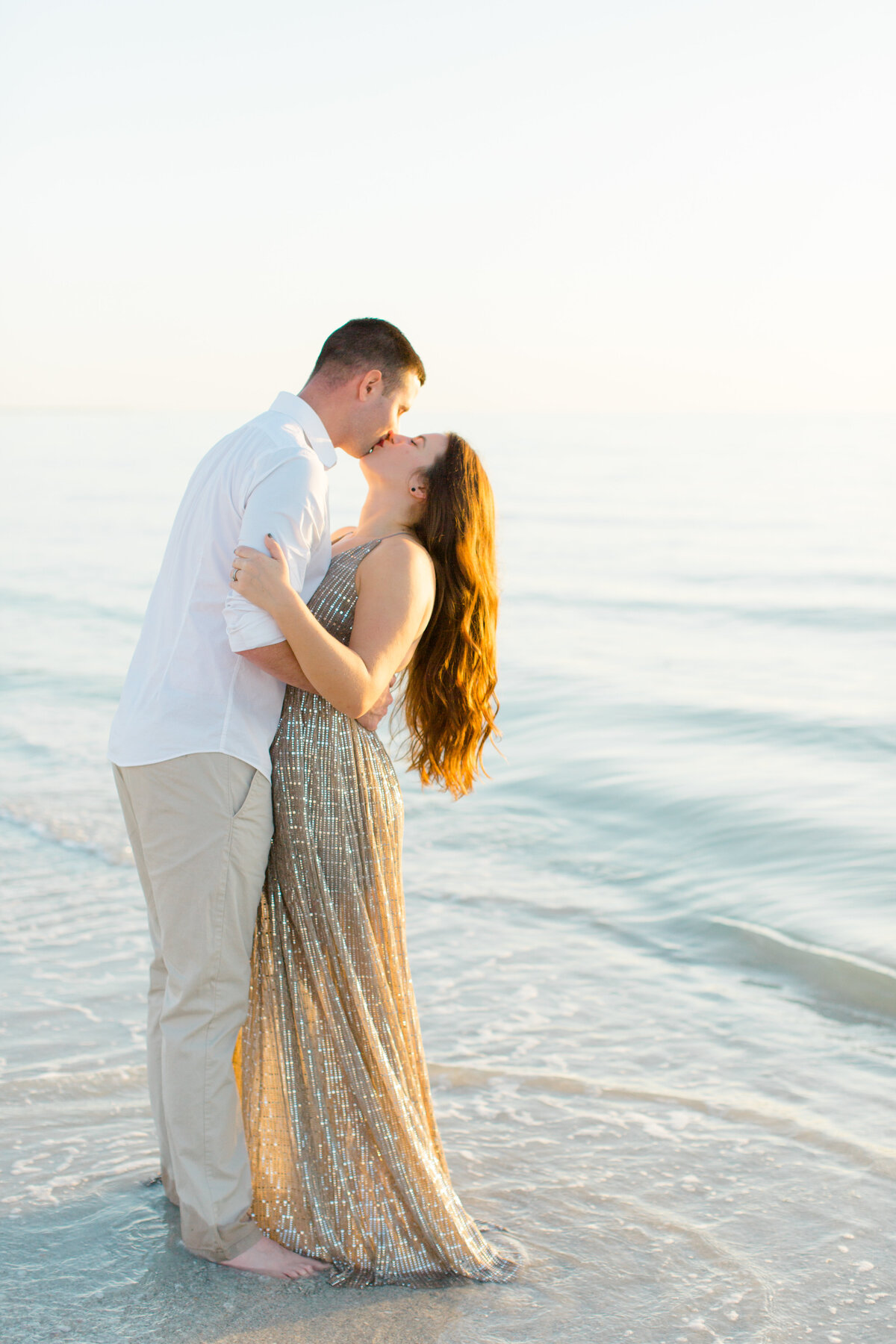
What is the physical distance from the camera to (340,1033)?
9.45ft

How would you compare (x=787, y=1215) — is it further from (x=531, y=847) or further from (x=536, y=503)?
(x=536, y=503)

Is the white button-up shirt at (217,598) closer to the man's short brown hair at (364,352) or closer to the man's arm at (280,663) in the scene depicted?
the man's arm at (280,663)

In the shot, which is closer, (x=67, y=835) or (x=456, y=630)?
(x=456, y=630)

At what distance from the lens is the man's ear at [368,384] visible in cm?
286

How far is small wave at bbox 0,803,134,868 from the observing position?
6.77 meters

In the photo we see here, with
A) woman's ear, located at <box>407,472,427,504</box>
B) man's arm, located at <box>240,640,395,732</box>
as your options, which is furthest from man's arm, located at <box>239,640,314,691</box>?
woman's ear, located at <box>407,472,427,504</box>

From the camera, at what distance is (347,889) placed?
2.86m

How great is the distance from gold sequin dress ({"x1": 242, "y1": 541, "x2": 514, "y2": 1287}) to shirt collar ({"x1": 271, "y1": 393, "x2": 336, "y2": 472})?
0.80ft

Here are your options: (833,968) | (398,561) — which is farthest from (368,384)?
(833,968)

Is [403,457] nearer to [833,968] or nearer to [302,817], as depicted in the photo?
[302,817]

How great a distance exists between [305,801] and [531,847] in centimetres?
452

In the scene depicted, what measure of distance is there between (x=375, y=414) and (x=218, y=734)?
822 mm

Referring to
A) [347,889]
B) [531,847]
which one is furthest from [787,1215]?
[531,847]

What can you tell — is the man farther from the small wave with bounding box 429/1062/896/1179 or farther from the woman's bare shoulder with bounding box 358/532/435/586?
the small wave with bounding box 429/1062/896/1179
